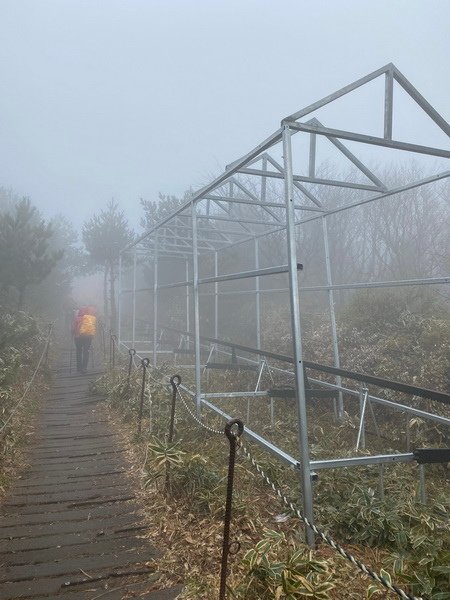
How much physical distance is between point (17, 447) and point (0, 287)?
11.2 meters

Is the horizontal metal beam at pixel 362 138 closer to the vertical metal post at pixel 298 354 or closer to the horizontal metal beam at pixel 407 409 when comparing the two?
the vertical metal post at pixel 298 354

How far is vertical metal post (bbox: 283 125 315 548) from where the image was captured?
319 cm

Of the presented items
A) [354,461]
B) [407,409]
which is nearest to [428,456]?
[354,461]

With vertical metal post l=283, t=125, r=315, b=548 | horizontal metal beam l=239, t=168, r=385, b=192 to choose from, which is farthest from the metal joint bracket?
horizontal metal beam l=239, t=168, r=385, b=192

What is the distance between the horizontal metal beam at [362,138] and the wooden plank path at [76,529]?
3703 millimetres

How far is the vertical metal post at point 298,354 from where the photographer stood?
319 cm

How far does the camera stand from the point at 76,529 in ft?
12.0

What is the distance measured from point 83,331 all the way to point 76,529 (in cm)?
842

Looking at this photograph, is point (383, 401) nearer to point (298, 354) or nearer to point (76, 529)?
point (298, 354)

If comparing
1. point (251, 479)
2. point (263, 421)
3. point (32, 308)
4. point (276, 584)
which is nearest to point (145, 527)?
point (251, 479)

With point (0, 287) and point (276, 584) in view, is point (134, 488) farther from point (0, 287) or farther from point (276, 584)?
point (0, 287)

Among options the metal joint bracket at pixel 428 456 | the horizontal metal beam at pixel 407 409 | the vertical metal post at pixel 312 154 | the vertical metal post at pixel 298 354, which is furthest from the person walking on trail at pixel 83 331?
the metal joint bracket at pixel 428 456

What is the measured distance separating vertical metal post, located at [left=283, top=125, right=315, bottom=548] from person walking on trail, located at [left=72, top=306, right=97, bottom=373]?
939cm

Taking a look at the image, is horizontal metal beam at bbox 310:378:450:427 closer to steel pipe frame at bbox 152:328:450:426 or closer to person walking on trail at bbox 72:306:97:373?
steel pipe frame at bbox 152:328:450:426
